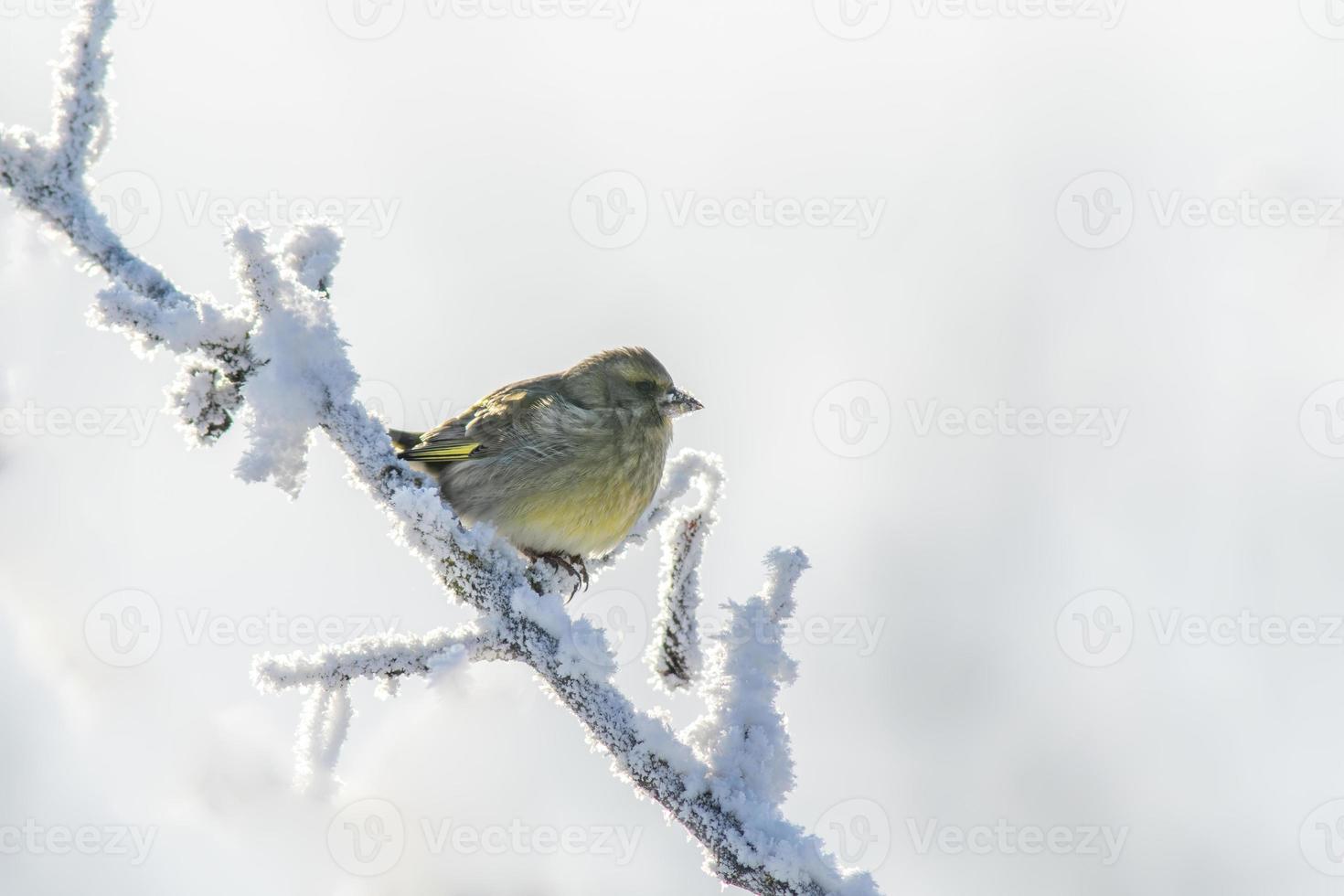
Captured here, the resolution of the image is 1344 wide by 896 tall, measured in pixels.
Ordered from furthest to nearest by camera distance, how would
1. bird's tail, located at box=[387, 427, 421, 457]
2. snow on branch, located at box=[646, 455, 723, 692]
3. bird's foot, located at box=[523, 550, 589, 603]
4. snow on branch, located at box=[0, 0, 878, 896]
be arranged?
bird's tail, located at box=[387, 427, 421, 457]
bird's foot, located at box=[523, 550, 589, 603]
snow on branch, located at box=[646, 455, 723, 692]
snow on branch, located at box=[0, 0, 878, 896]

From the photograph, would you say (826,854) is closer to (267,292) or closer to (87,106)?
(267,292)

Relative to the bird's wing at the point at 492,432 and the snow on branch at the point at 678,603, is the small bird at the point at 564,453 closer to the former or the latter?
the bird's wing at the point at 492,432

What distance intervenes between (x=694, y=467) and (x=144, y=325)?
6.04 feet

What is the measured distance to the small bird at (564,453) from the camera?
5105 mm

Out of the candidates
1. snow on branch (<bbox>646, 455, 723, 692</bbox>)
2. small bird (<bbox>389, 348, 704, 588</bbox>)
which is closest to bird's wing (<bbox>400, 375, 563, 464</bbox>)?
small bird (<bbox>389, 348, 704, 588</bbox>)

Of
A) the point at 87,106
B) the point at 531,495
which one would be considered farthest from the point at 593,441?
the point at 87,106

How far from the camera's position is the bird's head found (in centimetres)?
564

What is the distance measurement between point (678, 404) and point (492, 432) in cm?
93

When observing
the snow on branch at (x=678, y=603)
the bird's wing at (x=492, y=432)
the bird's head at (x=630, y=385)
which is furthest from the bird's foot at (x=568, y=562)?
the snow on branch at (x=678, y=603)

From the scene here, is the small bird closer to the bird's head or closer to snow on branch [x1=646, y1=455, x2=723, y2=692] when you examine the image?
the bird's head

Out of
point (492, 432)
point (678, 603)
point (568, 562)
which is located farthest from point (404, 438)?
point (678, 603)

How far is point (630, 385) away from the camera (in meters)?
5.73

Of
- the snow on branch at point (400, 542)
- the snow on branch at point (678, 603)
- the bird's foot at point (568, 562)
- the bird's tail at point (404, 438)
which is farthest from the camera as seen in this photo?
the bird's tail at point (404, 438)

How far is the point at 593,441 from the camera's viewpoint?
532cm
